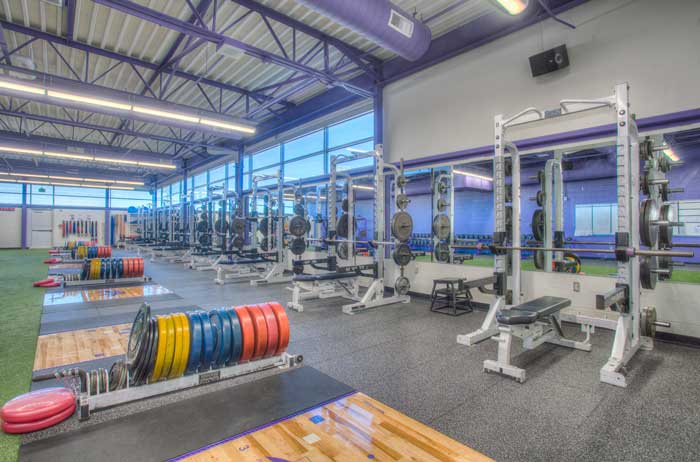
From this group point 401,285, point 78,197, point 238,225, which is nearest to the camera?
point 401,285

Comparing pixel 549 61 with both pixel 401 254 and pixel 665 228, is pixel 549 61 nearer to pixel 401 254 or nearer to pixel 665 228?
pixel 665 228

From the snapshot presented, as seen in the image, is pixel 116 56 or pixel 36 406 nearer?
pixel 36 406

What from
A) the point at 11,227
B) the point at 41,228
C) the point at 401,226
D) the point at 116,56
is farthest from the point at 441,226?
the point at 11,227

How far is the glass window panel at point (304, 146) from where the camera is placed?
27.2 feet

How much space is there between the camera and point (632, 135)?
9.40 ft

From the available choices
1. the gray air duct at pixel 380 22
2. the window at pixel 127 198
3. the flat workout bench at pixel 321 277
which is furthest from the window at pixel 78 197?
the gray air duct at pixel 380 22

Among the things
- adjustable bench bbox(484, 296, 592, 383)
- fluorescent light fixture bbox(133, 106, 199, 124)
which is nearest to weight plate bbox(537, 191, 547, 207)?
adjustable bench bbox(484, 296, 592, 383)

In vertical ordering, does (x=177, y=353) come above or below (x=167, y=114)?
below

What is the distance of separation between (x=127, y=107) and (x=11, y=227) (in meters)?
15.5

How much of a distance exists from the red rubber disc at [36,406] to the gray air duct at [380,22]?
3498 millimetres

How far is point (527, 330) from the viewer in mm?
2947

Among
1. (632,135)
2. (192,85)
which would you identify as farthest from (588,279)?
(192,85)

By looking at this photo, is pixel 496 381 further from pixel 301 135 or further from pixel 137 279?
pixel 301 135

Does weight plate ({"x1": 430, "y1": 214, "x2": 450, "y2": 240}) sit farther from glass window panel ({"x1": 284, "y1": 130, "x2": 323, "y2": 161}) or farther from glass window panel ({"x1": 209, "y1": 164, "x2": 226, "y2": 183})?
glass window panel ({"x1": 209, "y1": 164, "x2": 226, "y2": 183})
